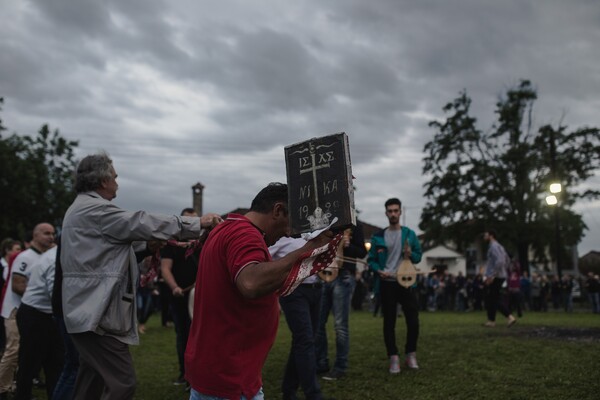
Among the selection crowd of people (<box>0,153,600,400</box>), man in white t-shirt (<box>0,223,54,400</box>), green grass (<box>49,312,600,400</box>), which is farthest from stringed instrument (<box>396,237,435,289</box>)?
man in white t-shirt (<box>0,223,54,400</box>)

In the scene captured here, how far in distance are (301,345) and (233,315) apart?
2972mm

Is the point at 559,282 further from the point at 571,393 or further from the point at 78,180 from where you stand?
the point at 78,180

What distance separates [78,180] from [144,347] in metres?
8.15

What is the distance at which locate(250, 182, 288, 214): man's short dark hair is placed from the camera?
3.06 meters

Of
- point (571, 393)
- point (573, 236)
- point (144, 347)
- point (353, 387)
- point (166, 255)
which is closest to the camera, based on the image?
point (571, 393)

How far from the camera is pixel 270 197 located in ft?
10.1

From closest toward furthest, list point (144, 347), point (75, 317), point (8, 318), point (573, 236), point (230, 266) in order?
point (230, 266), point (75, 317), point (8, 318), point (144, 347), point (573, 236)

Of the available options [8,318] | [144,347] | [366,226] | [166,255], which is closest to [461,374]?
[166,255]

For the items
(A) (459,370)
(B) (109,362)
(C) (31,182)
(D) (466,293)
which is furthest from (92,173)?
(C) (31,182)

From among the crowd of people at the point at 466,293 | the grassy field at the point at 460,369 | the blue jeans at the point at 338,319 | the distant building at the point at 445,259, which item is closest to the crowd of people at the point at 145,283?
the blue jeans at the point at 338,319

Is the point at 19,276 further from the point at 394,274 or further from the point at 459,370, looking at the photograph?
the point at 459,370

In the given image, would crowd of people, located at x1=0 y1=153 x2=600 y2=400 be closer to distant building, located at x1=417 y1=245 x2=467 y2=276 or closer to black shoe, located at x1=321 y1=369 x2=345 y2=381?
black shoe, located at x1=321 y1=369 x2=345 y2=381

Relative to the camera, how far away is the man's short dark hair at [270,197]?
10.1ft

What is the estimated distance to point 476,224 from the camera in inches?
1750
